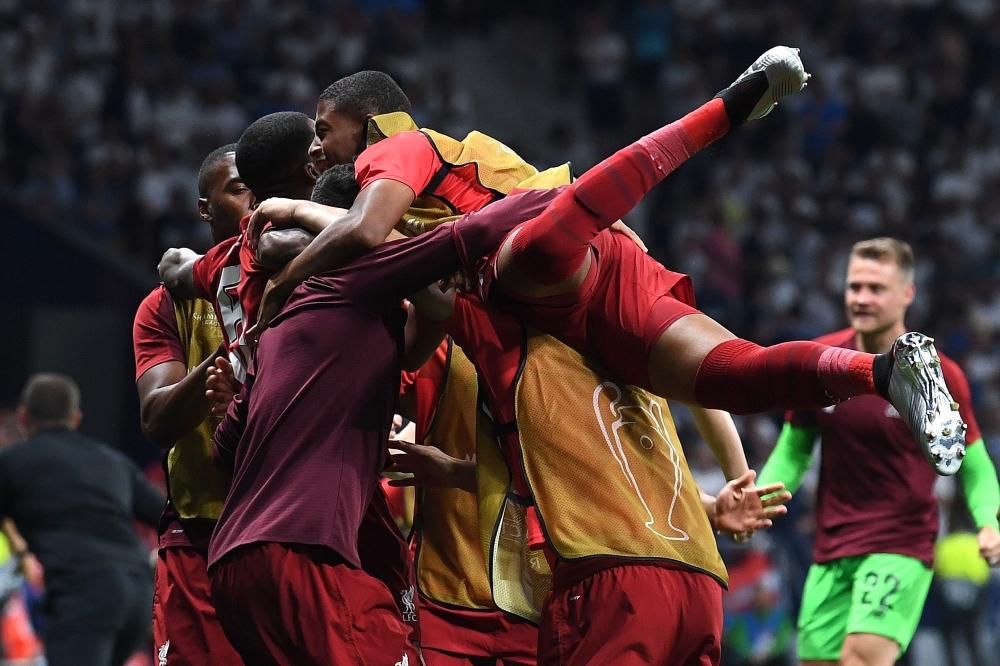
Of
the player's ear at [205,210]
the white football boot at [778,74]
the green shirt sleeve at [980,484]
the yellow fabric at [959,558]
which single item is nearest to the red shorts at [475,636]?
the player's ear at [205,210]

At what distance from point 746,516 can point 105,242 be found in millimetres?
8771

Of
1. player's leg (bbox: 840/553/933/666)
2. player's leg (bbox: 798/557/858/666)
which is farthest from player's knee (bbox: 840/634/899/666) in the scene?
player's leg (bbox: 798/557/858/666)

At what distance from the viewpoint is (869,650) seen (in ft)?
19.7

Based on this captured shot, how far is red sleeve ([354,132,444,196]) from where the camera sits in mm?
3820

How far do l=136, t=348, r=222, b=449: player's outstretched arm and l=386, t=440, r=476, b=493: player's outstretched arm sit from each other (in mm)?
588

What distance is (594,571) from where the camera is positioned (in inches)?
140

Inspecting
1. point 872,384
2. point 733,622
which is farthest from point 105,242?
point 872,384

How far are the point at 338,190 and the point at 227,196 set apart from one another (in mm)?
866

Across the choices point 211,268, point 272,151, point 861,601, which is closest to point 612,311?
point 272,151

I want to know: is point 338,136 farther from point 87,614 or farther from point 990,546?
point 87,614

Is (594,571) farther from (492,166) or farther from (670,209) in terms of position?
(670,209)

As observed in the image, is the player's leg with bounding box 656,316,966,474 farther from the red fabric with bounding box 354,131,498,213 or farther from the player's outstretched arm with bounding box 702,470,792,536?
the red fabric with bounding box 354,131,498,213

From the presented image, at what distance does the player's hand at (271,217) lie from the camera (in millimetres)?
3818

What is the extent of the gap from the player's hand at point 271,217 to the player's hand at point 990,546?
11.3 feet
